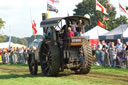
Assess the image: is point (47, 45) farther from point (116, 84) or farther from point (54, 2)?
point (54, 2)

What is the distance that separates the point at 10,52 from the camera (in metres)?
30.7

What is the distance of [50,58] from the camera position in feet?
44.8

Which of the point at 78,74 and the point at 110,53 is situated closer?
the point at 78,74

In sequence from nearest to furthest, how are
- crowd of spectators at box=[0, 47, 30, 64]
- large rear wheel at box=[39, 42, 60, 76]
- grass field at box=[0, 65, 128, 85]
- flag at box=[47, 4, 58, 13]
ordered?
grass field at box=[0, 65, 128, 85] → large rear wheel at box=[39, 42, 60, 76] → flag at box=[47, 4, 58, 13] → crowd of spectators at box=[0, 47, 30, 64]

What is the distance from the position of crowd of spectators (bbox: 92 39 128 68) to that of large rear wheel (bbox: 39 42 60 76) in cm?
335

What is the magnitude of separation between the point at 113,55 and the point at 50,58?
18.7 ft

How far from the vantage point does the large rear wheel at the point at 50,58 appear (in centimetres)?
1333

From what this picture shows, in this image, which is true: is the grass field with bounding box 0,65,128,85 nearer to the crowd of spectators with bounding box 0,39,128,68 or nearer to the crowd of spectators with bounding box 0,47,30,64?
the crowd of spectators with bounding box 0,39,128,68

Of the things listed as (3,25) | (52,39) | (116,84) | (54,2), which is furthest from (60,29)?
(3,25)

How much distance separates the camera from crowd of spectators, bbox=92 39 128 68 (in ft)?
56.2

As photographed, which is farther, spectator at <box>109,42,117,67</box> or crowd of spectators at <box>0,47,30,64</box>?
crowd of spectators at <box>0,47,30,64</box>

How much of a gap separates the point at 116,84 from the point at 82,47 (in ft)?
12.0

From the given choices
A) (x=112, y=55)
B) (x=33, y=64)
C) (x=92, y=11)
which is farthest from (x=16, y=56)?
(x=92, y=11)

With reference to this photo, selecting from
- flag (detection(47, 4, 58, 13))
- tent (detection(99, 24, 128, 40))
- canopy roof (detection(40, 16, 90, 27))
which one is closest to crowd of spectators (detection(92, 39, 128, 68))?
canopy roof (detection(40, 16, 90, 27))
